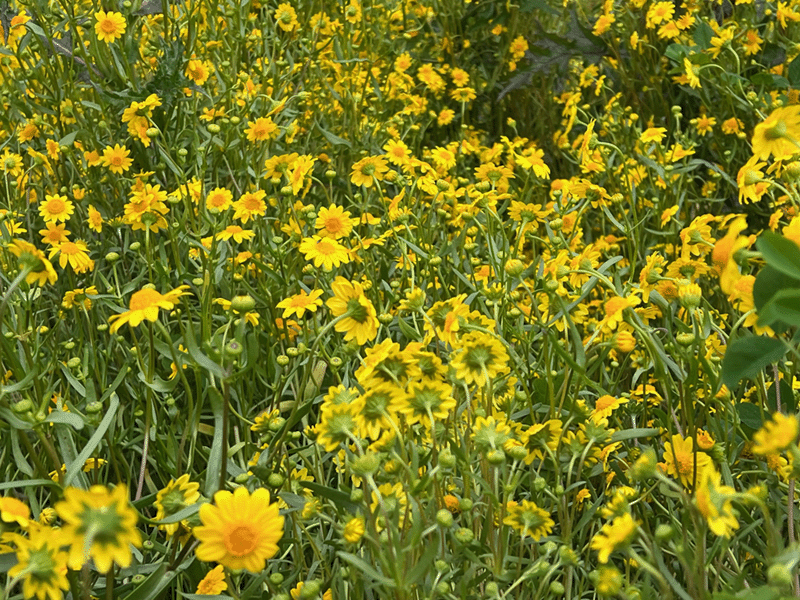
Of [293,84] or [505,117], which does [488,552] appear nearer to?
→ [293,84]

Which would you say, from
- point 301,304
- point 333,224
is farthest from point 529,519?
point 333,224

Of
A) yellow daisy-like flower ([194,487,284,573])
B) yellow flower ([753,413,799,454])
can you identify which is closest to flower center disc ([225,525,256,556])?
yellow daisy-like flower ([194,487,284,573])

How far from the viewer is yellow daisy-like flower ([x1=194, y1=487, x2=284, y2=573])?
504 millimetres

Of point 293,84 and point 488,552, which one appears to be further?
point 293,84

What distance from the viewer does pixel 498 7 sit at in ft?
6.55

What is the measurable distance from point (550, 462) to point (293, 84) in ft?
4.41

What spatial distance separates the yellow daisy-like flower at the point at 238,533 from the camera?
0.50 meters

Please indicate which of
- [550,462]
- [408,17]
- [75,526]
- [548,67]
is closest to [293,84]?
[408,17]

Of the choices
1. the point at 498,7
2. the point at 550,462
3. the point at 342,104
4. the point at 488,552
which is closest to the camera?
the point at 488,552

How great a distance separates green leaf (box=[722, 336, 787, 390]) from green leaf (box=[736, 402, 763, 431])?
0.74ft

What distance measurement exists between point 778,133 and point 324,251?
533 millimetres

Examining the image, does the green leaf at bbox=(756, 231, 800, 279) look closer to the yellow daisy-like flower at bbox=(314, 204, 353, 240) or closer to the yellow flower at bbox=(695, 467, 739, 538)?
the yellow flower at bbox=(695, 467, 739, 538)

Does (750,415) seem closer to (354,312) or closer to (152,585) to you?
(354,312)

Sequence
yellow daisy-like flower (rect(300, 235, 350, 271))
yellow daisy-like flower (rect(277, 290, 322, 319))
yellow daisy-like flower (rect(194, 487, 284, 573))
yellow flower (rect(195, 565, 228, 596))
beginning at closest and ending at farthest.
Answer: yellow daisy-like flower (rect(194, 487, 284, 573)) → yellow flower (rect(195, 565, 228, 596)) → yellow daisy-like flower (rect(277, 290, 322, 319)) → yellow daisy-like flower (rect(300, 235, 350, 271))
